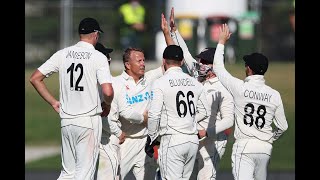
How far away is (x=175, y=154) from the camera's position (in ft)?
44.0

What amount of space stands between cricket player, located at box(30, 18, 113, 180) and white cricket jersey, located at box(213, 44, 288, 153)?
180cm

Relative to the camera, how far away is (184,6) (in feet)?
128

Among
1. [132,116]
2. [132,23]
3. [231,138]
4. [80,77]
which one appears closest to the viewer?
[80,77]

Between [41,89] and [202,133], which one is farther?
[202,133]

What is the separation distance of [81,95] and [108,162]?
124cm

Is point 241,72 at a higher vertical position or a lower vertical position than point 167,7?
lower

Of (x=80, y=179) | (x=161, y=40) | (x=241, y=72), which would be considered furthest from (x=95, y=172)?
(x=161, y=40)

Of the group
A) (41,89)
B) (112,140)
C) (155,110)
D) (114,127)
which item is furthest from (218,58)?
(41,89)

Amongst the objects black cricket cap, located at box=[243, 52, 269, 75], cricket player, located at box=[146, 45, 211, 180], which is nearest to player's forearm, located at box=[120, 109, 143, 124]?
cricket player, located at box=[146, 45, 211, 180]

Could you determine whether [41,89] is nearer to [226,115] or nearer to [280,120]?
[226,115]

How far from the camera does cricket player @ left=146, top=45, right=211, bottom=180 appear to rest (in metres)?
13.4

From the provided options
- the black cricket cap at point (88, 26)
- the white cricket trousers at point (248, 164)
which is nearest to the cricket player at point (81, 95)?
the black cricket cap at point (88, 26)
